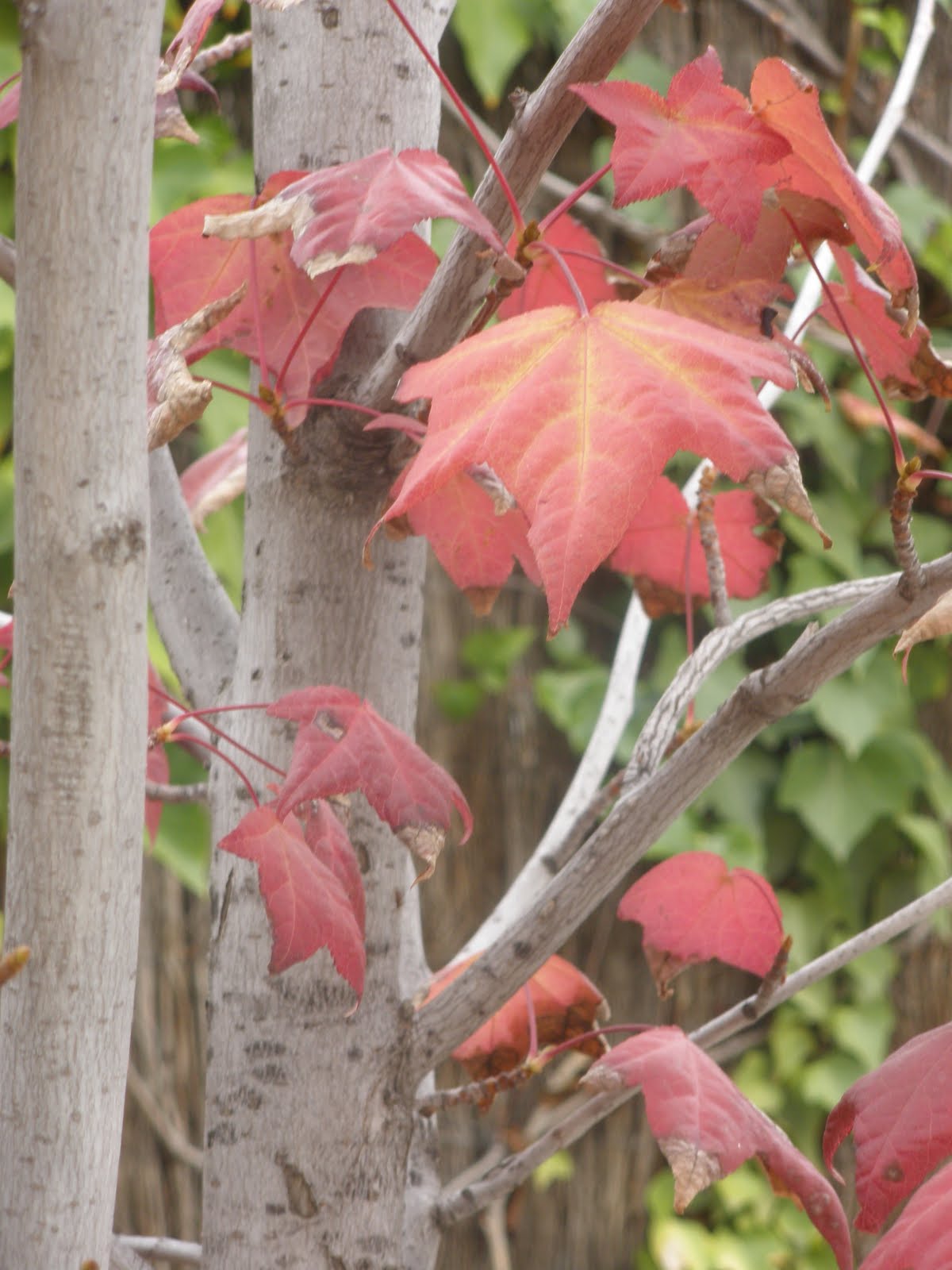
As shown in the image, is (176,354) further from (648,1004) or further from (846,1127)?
(648,1004)

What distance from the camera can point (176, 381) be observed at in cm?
42

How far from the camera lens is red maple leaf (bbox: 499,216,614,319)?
58 cm

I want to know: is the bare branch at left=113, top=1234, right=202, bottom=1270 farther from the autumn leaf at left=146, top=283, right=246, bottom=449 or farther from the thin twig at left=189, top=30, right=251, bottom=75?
the thin twig at left=189, top=30, right=251, bottom=75

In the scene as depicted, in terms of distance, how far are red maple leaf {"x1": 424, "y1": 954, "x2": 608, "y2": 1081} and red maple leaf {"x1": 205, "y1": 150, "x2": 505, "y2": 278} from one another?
39cm

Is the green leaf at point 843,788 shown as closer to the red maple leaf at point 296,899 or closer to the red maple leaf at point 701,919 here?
the red maple leaf at point 701,919

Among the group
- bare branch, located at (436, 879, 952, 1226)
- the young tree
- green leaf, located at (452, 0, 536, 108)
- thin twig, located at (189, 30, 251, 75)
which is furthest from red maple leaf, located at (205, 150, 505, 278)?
green leaf, located at (452, 0, 536, 108)

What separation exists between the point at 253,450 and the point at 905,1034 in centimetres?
152

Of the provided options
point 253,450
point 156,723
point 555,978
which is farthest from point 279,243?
point 555,978

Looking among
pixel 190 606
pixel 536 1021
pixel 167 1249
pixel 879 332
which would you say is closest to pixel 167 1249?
pixel 167 1249

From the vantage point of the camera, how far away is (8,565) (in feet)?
4.61

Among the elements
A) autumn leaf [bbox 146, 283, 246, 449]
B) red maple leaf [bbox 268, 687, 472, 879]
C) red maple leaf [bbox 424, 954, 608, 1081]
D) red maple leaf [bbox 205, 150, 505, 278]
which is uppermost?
red maple leaf [bbox 205, 150, 505, 278]

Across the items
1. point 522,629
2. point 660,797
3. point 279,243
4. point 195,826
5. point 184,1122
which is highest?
point 279,243

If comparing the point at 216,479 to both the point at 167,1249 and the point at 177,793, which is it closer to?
the point at 177,793

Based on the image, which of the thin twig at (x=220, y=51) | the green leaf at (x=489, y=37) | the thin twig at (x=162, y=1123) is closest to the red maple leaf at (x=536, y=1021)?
the thin twig at (x=220, y=51)
